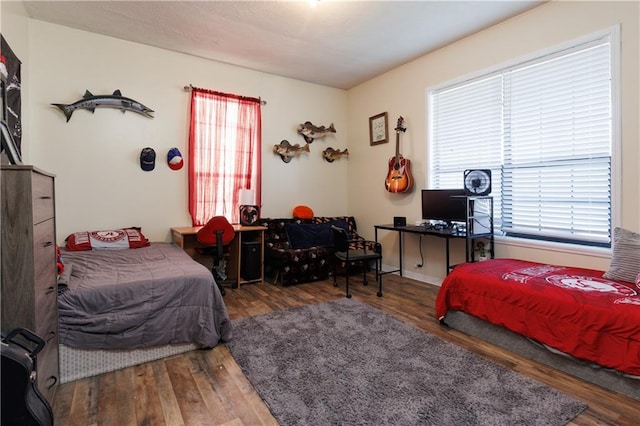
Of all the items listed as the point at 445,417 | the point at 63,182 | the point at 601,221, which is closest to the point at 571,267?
the point at 601,221

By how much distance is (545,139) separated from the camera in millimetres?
3104

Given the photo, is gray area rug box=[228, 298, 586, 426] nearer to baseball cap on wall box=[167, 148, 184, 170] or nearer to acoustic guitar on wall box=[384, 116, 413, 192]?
acoustic guitar on wall box=[384, 116, 413, 192]

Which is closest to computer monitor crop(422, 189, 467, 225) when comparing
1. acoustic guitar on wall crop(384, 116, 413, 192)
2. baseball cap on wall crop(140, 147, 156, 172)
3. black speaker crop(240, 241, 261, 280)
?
acoustic guitar on wall crop(384, 116, 413, 192)

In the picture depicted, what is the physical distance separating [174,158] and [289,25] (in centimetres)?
203

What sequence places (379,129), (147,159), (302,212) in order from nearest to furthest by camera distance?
(147,159)
(379,129)
(302,212)

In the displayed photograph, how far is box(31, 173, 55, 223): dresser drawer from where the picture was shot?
1557mm

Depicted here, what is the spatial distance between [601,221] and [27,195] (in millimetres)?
3912

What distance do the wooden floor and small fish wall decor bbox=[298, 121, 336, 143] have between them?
3.41 meters

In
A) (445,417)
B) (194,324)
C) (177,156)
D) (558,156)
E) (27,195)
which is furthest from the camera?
(177,156)

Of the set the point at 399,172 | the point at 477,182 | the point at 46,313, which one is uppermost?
the point at 399,172

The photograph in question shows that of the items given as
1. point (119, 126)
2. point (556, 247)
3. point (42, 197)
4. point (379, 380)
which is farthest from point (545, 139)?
point (119, 126)

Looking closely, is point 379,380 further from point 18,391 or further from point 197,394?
point 18,391

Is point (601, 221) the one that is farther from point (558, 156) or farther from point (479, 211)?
point (479, 211)

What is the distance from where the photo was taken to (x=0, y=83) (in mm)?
2406
